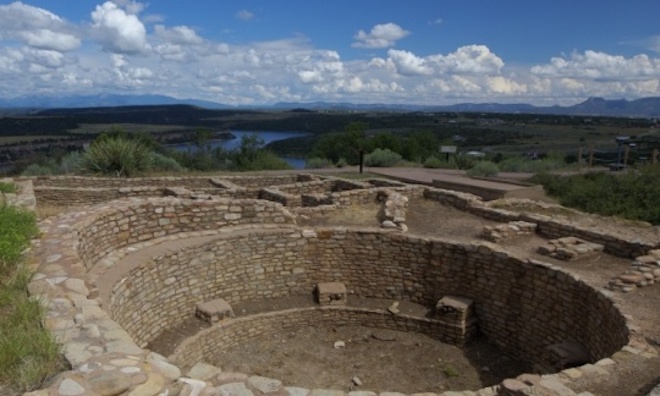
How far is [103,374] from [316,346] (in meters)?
5.61

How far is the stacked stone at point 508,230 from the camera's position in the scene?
31.4 feet

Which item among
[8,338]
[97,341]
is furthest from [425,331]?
[8,338]

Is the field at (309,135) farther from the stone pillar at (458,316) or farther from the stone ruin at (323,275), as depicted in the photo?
the stone pillar at (458,316)

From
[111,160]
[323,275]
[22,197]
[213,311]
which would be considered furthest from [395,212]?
[111,160]

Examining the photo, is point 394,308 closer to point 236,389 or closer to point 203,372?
point 203,372

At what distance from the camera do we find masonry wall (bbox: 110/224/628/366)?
734cm

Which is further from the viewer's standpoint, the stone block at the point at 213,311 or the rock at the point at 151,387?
the stone block at the point at 213,311

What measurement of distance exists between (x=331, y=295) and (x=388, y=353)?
1561 mm

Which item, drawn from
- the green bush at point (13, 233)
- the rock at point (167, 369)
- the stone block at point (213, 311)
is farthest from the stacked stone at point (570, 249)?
the green bush at point (13, 233)

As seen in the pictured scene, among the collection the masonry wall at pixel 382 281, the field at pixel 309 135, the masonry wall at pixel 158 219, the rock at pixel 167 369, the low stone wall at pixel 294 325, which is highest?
the rock at pixel 167 369

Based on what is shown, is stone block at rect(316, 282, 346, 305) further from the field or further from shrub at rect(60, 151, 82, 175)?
the field

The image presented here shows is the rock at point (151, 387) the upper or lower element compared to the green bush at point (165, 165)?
upper

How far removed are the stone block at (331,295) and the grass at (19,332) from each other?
197 inches

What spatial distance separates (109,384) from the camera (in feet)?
10.3
